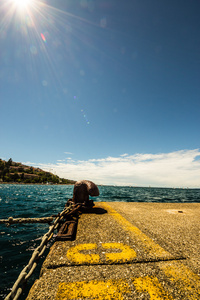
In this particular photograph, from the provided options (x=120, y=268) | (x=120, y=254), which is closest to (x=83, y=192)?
(x=120, y=254)

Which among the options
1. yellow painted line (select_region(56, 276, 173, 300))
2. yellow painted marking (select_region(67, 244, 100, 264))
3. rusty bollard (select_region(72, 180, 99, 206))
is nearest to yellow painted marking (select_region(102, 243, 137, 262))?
yellow painted marking (select_region(67, 244, 100, 264))

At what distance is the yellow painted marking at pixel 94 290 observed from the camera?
2008mm

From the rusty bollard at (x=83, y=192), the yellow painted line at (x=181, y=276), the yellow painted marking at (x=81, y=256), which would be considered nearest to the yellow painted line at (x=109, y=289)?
the yellow painted line at (x=181, y=276)

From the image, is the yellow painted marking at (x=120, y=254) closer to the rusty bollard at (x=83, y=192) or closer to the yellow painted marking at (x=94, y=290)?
the yellow painted marking at (x=94, y=290)

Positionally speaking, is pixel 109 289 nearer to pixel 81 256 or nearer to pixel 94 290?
pixel 94 290

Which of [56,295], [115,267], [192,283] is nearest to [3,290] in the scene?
[56,295]

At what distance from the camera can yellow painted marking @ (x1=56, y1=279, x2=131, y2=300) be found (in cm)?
201

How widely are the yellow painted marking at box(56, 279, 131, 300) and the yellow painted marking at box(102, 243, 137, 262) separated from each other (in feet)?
1.94

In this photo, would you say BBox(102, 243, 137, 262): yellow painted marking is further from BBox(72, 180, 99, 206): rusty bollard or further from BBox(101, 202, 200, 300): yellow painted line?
BBox(72, 180, 99, 206): rusty bollard

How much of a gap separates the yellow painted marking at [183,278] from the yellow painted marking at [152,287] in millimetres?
348

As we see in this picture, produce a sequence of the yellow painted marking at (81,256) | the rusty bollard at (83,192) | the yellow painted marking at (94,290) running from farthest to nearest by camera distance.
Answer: the rusty bollard at (83,192) → the yellow painted marking at (81,256) → the yellow painted marking at (94,290)

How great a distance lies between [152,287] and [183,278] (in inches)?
30.2

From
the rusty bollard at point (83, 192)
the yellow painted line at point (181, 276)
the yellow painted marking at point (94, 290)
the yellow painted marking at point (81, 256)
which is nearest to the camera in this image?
the yellow painted marking at point (94, 290)

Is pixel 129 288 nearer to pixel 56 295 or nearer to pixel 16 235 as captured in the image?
pixel 56 295
